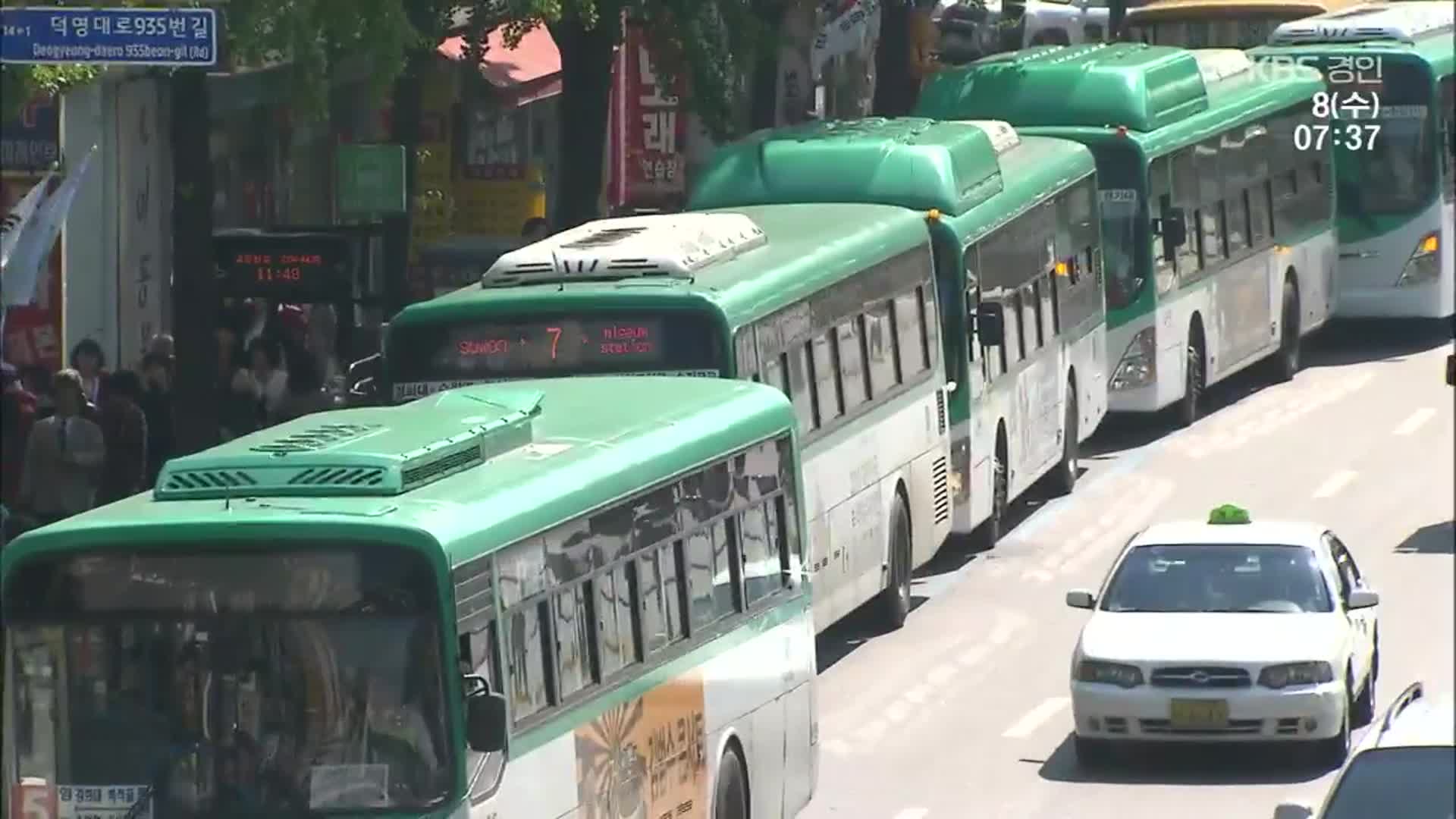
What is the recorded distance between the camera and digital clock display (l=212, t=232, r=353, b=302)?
24.8m

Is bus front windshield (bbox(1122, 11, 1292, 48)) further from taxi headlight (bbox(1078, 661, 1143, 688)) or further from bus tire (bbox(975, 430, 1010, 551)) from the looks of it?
taxi headlight (bbox(1078, 661, 1143, 688))

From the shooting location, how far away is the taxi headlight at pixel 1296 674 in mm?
18609

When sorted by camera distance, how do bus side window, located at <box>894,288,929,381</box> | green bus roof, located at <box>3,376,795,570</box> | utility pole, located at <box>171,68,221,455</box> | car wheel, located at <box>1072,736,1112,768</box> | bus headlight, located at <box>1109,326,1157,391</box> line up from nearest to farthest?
green bus roof, located at <box>3,376,795,570</box>, car wheel, located at <box>1072,736,1112,768</box>, utility pole, located at <box>171,68,221,455</box>, bus side window, located at <box>894,288,929,381</box>, bus headlight, located at <box>1109,326,1157,391</box>

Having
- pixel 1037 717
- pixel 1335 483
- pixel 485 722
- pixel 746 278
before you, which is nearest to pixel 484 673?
pixel 485 722

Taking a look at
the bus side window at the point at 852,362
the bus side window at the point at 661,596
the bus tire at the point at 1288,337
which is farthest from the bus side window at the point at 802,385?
the bus tire at the point at 1288,337

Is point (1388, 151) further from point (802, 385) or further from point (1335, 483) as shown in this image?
point (802, 385)

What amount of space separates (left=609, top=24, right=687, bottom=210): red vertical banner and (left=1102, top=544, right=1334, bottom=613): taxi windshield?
21410 mm

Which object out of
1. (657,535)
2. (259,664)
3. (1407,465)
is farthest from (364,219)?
(259,664)

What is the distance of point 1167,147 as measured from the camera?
32.3 m

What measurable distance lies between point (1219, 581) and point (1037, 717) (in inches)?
73.3

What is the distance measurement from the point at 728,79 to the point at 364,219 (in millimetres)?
3572

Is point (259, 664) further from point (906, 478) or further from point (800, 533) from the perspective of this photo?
point (906, 478)

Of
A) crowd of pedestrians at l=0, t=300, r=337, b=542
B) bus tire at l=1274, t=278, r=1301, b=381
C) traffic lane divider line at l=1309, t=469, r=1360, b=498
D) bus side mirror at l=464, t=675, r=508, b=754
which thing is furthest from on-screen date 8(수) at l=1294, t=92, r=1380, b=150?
bus side mirror at l=464, t=675, r=508, b=754

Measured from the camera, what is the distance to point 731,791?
50.5 feet
